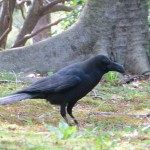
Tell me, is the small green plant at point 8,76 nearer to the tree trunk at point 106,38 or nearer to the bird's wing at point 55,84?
the tree trunk at point 106,38

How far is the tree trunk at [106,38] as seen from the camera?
9414mm

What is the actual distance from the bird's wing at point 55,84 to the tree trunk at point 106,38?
3.58 meters

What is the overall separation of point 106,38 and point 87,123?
3.88 meters

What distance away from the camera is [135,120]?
20.2 feet

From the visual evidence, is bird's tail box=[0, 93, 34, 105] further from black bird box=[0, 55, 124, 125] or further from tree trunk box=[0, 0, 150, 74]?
tree trunk box=[0, 0, 150, 74]

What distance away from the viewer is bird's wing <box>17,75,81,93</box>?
5.62 m

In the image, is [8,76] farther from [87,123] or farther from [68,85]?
[68,85]

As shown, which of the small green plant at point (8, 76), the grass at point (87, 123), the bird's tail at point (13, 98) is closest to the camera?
the grass at point (87, 123)

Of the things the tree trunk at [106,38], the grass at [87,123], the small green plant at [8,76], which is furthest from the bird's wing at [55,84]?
the tree trunk at [106,38]

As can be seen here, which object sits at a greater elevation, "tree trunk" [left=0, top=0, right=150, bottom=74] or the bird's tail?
"tree trunk" [left=0, top=0, right=150, bottom=74]

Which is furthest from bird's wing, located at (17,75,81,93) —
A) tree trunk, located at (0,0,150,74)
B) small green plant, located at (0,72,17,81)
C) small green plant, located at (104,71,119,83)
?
tree trunk, located at (0,0,150,74)

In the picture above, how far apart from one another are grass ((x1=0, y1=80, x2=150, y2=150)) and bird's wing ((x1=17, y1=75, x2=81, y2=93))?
0.95 ft

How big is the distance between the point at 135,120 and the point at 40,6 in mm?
7116

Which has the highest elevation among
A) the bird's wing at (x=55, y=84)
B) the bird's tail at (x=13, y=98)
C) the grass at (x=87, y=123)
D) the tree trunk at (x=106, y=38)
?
the tree trunk at (x=106, y=38)
